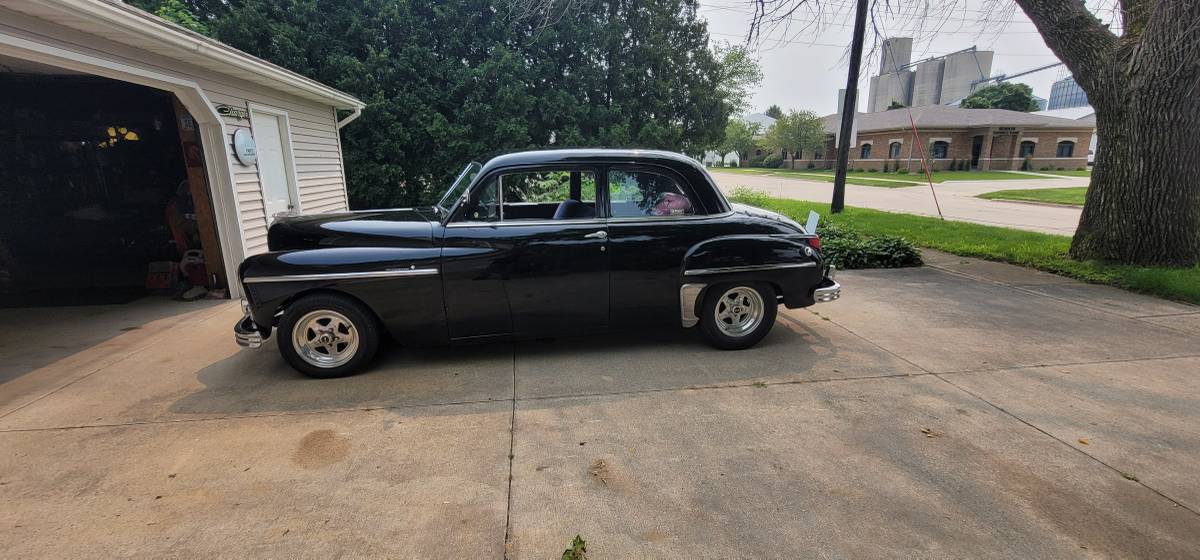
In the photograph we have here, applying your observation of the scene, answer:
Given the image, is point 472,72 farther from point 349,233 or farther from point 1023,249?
point 1023,249

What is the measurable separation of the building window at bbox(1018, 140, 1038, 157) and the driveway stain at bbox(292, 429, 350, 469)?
53.4m

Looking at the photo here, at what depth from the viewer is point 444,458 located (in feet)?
9.55

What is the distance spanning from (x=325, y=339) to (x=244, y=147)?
4.14 m

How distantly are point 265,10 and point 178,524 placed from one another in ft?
41.7

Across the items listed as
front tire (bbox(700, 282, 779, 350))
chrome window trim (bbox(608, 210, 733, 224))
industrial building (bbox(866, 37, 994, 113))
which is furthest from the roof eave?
industrial building (bbox(866, 37, 994, 113))

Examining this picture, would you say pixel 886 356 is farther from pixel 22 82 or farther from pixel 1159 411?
pixel 22 82

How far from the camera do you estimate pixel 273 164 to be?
7.70 meters

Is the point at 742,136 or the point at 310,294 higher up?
the point at 742,136

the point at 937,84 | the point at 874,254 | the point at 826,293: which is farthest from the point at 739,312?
the point at 937,84

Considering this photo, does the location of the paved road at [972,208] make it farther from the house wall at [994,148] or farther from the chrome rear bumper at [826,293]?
the house wall at [994,148]

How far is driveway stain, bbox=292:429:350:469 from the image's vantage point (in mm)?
2887

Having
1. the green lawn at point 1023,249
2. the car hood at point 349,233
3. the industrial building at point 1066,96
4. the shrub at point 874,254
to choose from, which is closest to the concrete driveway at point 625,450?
the car hood at point 349,233

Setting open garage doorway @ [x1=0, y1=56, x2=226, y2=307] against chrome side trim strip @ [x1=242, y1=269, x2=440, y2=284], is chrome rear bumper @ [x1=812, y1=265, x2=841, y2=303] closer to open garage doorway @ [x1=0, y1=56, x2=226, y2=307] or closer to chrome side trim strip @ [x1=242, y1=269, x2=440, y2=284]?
chrome side trim strip @ [x1=242, y1=269, x2=440, y2=284]

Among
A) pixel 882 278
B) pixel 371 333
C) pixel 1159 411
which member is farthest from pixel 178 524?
pixel 882 278
